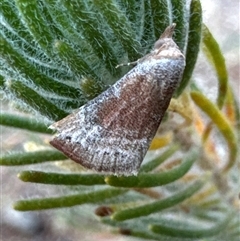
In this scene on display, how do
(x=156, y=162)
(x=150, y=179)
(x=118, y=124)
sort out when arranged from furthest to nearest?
(x=156, y=162)
(x=150, y=179)
(x=118, y=124)

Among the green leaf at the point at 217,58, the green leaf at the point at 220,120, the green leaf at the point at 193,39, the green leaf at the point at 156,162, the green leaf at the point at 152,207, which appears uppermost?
the green leaf at the point at 217,58

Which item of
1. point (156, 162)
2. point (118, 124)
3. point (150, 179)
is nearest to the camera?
point (118, 124)

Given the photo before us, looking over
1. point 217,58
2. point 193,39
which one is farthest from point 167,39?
point 217,58

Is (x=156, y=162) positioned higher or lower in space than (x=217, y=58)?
lower

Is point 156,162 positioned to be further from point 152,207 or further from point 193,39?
point 193,39

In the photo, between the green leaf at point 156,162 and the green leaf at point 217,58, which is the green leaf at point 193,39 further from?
the green leaf at point 156,162

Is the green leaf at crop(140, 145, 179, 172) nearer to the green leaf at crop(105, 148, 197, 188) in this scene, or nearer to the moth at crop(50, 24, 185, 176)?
the green leaf at crop(105, 148, 197, 188)

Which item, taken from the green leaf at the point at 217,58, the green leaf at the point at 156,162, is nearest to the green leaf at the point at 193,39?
the green leaf at the point at 217,58

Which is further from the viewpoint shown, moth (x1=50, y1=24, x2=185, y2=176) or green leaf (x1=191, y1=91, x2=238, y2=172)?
green leaf (x1=191, y1=91, x2=238, y2=172)

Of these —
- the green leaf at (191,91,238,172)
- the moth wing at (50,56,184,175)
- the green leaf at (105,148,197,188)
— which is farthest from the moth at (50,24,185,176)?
the green leaf at (191,91,238,172)
